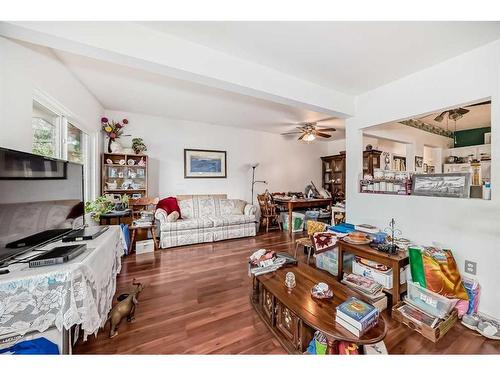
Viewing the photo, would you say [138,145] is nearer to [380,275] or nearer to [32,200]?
[32,200]

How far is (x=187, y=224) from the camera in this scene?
3541mm

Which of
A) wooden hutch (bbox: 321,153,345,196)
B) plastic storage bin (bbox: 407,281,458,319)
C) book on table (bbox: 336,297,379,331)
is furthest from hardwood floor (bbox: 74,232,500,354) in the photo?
wooden hutch (bbox: 321,153,345,196)

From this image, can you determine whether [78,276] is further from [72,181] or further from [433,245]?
[433,245]

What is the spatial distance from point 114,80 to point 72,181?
1623mm

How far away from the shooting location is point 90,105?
2918 millimetres

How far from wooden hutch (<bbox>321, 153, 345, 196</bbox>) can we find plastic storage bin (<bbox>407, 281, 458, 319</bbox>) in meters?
4.16

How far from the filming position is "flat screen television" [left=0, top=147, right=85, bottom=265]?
1.05 meters

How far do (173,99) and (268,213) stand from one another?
3.04 metres

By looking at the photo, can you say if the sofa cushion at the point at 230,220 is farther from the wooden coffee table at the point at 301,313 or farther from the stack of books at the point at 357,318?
the stack of books at the point at 357,318

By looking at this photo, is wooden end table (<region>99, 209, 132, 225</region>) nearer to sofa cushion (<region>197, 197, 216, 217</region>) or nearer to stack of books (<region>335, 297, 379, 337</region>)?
sofa cushion (<region>197, 197, 216, 217</region>)

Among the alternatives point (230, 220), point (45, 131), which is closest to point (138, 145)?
point (45, 131)

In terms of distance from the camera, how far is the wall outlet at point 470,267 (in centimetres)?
175

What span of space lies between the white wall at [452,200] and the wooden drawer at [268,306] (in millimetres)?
1812

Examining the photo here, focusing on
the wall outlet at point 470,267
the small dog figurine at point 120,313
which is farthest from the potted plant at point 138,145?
the wall outlet at point 470,267
